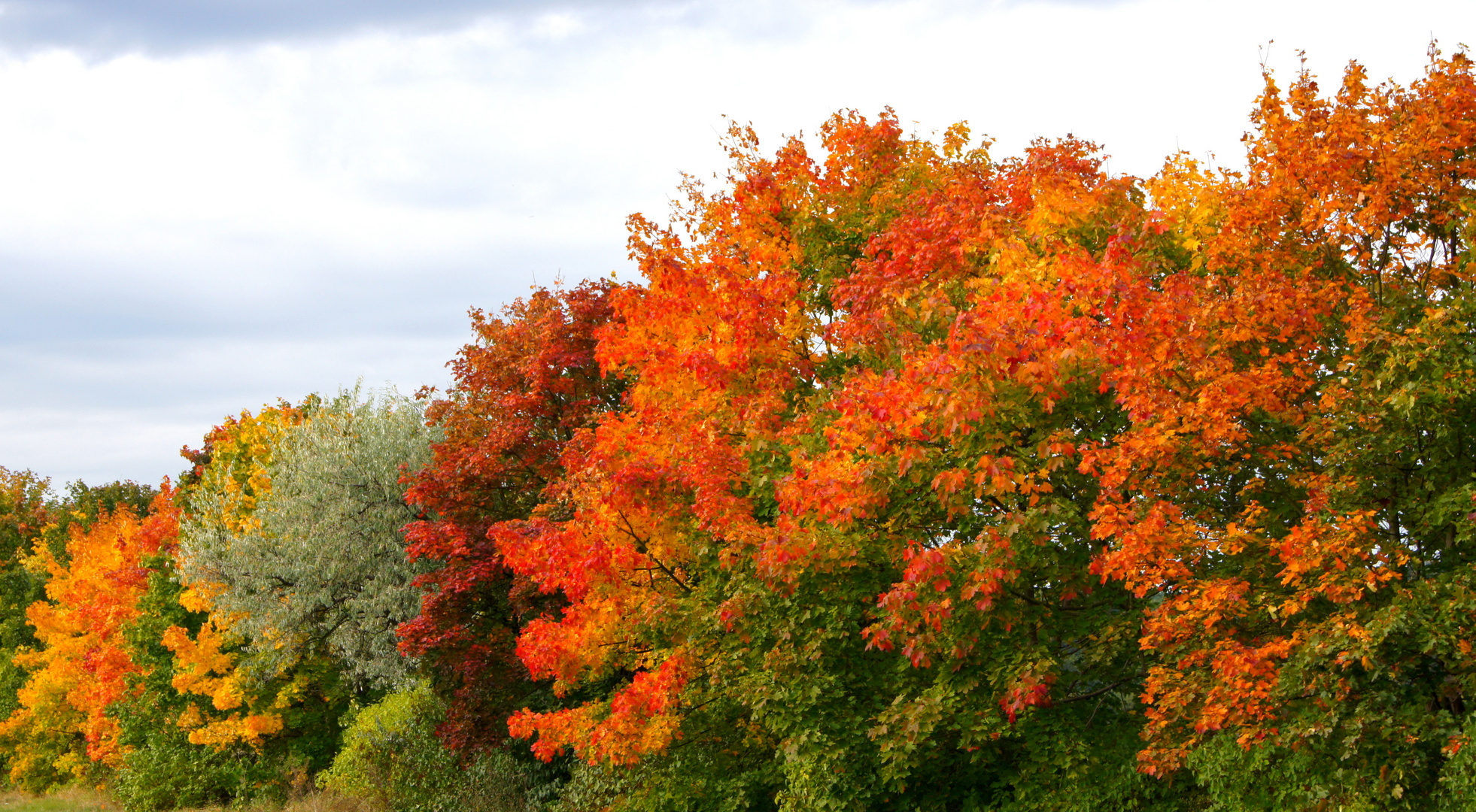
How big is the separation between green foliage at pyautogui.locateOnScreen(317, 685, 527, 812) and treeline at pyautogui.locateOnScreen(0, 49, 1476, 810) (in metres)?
0.08

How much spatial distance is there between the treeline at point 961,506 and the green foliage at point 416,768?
0.08 metres

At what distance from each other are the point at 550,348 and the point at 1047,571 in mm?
12483

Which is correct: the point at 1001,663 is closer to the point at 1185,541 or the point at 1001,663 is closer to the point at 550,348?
the point at 1185,541

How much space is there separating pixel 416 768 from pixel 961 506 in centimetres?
1401

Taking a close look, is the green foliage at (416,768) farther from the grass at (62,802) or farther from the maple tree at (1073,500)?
the grass at (62,802)

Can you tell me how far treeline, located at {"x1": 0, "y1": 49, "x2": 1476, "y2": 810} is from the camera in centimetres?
1025

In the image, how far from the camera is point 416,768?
2130 cm

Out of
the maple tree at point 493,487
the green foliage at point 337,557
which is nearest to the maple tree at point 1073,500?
the maple tree at point 493,487

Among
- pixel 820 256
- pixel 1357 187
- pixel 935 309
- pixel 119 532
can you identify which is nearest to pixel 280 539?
pixel 820 256

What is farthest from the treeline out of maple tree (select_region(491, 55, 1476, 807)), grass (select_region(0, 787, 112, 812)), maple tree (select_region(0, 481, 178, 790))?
maple tree (select_region(0, 481, 178, 790))

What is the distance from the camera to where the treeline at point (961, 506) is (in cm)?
1025

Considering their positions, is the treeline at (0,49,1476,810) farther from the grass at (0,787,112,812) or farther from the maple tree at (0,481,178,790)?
the maple tree at (0,481,178,790)

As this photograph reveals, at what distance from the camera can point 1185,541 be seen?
34.3 ft

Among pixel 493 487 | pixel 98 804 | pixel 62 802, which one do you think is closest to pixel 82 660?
pixel 62 802
